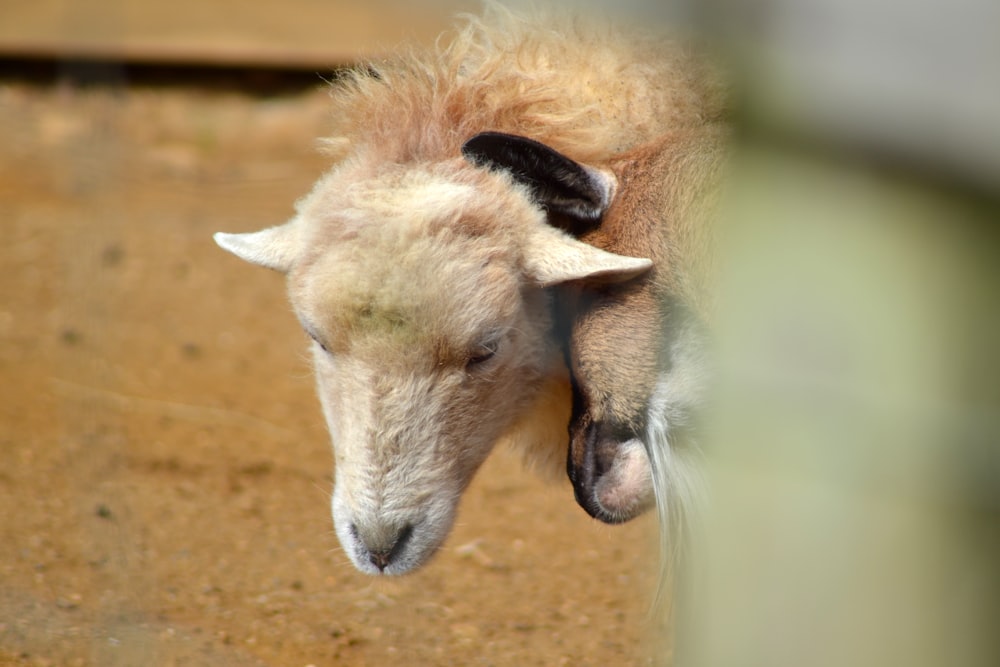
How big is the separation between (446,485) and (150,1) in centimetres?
543

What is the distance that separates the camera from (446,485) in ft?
7.63

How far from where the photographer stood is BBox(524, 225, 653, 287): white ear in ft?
7.36

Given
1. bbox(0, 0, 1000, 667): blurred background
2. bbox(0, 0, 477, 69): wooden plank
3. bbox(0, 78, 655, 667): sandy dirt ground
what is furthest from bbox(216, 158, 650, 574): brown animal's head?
bbox(0, 0, 477, 69): wooden plank

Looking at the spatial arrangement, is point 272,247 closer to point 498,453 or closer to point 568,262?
point 568,262

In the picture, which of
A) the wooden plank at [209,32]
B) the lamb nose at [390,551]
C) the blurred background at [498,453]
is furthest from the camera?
the wooden plank at [209,32]

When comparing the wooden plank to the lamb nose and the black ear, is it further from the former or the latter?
the lamb nose

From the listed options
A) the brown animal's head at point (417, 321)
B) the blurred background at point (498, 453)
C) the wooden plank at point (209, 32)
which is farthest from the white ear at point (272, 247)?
the wooden plank at point (209, 32)

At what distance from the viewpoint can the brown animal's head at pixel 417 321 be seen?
7.14ft

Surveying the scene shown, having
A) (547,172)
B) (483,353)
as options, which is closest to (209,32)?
(547,172)

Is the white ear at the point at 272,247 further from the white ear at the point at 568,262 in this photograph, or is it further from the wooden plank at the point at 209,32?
the wooden plank at the point at 209,32

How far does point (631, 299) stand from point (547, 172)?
1.02 feet

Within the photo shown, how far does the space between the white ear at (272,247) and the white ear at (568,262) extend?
0.52 meters

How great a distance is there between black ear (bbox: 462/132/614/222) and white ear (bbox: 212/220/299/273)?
1.42 feet

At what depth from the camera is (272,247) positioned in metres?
2.48
